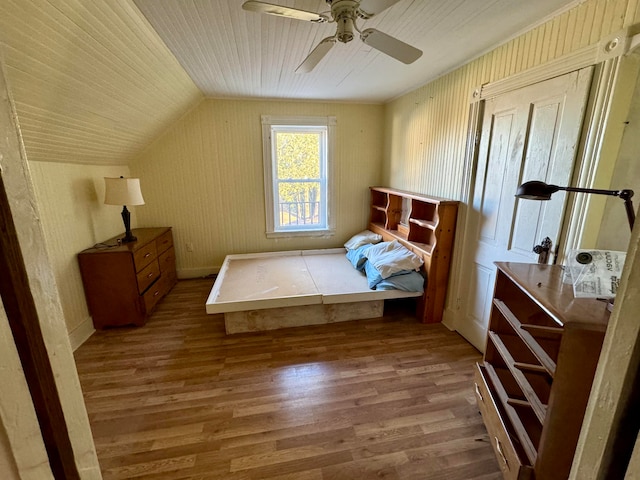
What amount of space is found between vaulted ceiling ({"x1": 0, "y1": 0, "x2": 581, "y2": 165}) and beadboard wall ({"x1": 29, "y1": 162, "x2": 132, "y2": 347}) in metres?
0.14

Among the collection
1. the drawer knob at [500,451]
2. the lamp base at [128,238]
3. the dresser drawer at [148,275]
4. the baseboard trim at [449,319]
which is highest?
the lamp base at [128,238]

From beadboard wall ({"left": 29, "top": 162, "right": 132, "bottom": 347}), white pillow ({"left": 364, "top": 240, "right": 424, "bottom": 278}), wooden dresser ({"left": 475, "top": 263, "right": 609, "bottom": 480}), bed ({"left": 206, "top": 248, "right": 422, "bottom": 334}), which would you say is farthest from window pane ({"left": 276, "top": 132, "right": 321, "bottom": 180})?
wooden dresser ({"left": 475, "top": 263, "right": 609, "bottom": 480})

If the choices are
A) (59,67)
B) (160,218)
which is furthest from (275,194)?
(59,67)

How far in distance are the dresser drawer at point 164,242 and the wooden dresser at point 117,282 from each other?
12.4 inches

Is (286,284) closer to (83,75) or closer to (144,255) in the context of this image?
(144,255)

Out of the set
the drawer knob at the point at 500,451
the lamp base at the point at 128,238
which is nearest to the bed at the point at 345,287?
the lamp base at the point at 128,238

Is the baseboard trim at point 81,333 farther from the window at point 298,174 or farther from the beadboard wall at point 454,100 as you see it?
the beadboard wall at point 454,100

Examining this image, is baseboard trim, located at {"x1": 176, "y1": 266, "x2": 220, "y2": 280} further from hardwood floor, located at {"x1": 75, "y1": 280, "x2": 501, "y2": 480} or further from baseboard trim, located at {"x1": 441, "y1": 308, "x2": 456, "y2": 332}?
baseboard trim, located at {"x1": 441, "y1": 308, "x2": 456, "y2": 332}

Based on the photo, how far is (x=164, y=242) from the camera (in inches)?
134

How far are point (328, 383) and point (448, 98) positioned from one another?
2659 mm

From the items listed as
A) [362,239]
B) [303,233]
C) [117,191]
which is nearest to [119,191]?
[117,191]

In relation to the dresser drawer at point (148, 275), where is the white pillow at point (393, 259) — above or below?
above

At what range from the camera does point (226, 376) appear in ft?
6.79

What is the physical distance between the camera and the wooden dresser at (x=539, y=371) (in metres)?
0.96
